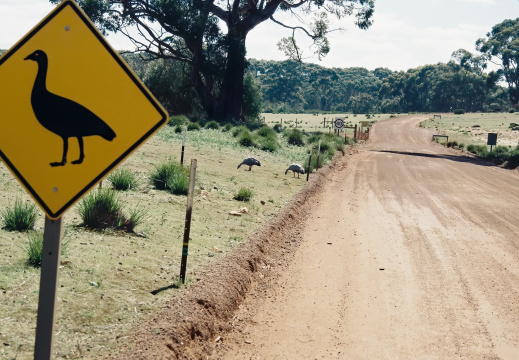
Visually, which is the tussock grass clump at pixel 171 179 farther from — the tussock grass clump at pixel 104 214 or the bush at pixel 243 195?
the tussock grass clump at pixel 104 214

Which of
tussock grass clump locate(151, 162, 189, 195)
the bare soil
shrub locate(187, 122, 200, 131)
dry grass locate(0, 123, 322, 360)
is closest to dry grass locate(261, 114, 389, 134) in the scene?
shrub locate(187, 122, 200, 131)

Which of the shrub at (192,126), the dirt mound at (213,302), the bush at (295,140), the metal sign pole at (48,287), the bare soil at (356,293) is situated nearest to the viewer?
the metal sign pole at (48,287)

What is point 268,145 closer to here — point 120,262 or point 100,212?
point 100,212

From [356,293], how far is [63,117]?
624 cm

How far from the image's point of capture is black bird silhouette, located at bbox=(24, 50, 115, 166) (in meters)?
2.97

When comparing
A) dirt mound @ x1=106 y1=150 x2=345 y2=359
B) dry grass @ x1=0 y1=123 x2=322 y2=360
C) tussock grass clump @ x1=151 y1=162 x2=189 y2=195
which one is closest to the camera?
dry grass @ x1=0 y1=123 x2=322 y2=360

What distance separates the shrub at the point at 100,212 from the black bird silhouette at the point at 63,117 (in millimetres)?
6389

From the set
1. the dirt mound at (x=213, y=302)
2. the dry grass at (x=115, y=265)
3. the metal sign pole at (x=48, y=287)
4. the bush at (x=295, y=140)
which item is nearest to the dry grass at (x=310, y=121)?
the bush at (x=295, y=140)

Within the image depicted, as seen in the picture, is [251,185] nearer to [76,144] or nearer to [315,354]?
[315,354]

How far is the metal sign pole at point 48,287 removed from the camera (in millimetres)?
2893

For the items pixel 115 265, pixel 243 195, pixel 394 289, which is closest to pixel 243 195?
pixel 243 195

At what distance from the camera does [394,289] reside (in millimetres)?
8680

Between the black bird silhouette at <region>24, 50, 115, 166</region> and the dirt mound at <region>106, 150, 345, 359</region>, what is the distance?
2.68 meters

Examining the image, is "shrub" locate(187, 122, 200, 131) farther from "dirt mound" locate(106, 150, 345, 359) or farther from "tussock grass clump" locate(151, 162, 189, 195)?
"dirt mound" locate(106, 150, 345, 359)
